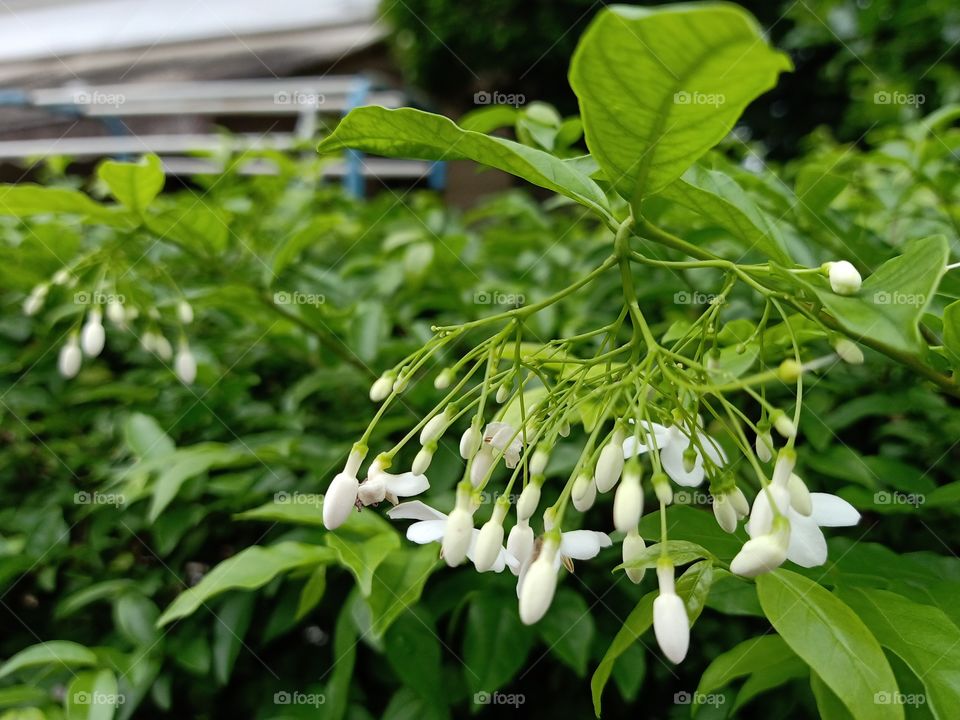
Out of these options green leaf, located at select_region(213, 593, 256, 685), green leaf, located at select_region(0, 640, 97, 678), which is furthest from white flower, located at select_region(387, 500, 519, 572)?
green leaf, located at select_region(0, 640, 97, 678)

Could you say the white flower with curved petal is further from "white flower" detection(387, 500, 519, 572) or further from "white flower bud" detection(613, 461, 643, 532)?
"white flower" detection(387, 500, 519, 572)

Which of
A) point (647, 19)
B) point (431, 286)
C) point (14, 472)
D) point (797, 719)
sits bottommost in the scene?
point (797, 719)

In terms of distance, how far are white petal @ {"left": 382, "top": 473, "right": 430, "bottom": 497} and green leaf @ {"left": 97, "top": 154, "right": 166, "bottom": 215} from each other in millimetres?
754

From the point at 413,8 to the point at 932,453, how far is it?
727 cm

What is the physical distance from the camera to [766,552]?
0.51 metres

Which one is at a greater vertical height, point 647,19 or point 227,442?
point 647,19

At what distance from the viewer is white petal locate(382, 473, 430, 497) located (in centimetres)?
68

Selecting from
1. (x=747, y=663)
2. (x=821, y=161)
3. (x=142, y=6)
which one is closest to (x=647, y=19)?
(x=747, y=663)

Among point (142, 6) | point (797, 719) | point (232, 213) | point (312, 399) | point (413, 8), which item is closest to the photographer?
point (797, 719)

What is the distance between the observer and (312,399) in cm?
151

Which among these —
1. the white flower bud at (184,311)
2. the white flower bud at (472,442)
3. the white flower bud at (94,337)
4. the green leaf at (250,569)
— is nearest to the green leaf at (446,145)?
the white flower bud at (472,442)

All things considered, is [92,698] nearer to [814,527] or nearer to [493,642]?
[493,642]

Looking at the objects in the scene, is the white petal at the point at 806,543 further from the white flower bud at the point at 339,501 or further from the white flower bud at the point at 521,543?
the white flower bud at the point at 339,501

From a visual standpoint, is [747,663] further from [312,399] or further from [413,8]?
[413,8]
